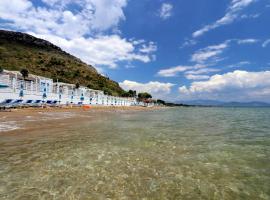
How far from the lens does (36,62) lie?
4717 inches

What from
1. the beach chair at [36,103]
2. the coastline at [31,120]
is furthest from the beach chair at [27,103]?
the coastline at [31,120]

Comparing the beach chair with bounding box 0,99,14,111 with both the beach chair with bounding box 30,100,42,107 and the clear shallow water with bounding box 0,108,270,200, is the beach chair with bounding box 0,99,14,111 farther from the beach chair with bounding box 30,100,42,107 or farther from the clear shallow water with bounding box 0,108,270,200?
the clear shallow water with bounding box 0,108,270,200

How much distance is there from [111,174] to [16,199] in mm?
2973

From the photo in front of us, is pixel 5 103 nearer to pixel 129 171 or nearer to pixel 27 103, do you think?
pixel 27 103

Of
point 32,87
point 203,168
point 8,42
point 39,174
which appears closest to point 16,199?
point 39,174

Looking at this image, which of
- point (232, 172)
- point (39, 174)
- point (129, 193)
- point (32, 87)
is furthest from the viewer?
point (32, 87)

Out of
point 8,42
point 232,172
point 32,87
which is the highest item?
point 8,42

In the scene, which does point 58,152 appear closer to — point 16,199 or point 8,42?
point 16,199

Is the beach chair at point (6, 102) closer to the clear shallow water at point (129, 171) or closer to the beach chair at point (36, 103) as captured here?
the beach chair at point (36, 103)

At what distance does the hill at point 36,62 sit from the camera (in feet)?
354

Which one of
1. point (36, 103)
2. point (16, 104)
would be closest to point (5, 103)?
point (16, 104)

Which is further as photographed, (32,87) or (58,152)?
(32,87)

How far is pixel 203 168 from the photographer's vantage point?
8664 mm

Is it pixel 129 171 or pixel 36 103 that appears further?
pixel 36 103
